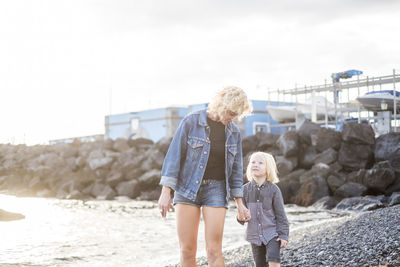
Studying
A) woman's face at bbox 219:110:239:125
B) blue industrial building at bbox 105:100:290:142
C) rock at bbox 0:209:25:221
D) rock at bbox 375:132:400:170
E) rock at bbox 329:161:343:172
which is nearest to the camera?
woman's face at bbox 219:110:239:125

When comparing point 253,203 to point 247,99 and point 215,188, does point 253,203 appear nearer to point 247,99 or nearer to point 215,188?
point 215,188

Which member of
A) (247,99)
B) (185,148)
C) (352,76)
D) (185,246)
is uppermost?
(352,76)

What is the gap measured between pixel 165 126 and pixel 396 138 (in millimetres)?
24129

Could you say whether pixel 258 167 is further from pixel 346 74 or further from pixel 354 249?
pixel 346 74

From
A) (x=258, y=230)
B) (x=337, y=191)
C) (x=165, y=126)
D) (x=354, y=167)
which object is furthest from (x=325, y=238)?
(x=165, y=126)

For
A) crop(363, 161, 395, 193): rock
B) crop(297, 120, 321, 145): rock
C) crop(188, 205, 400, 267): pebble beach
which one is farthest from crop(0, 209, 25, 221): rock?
crop(297, 120, 321, 145): rock

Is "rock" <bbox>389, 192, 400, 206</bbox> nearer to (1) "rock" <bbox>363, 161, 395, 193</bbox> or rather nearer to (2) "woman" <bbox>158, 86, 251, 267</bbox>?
(1) "rock" <bbox>363, 161, 395, 193</bbox>

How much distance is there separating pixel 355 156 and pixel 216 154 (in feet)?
58.9

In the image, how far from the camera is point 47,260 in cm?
795

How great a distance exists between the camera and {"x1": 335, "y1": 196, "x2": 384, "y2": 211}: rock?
14167mm

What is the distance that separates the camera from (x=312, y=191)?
16875mm

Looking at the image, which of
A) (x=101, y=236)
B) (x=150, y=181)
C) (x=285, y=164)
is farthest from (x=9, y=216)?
(x=285, y=164)

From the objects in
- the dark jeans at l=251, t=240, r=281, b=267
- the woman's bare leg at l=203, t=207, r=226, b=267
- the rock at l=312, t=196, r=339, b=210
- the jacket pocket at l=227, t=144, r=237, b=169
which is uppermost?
the jacket pocket at l=227, t=144, r=237, b=169

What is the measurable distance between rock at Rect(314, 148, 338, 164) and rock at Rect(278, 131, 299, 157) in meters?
A: 1.13
